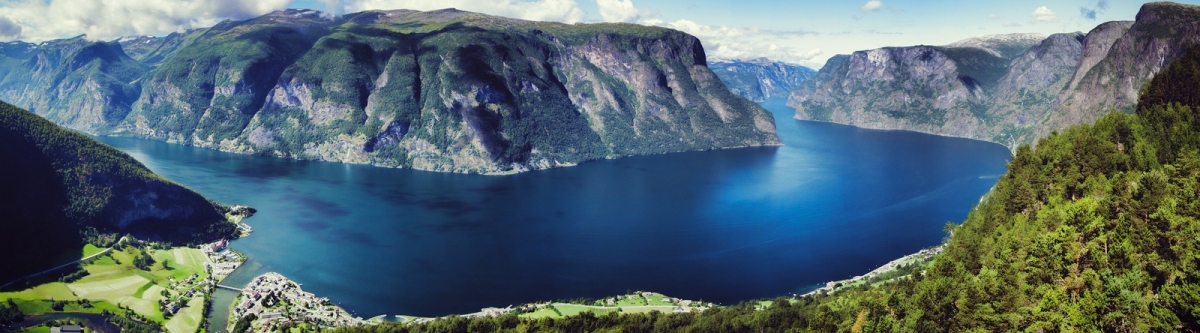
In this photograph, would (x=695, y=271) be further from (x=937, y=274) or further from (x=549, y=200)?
(x=549, y=200)

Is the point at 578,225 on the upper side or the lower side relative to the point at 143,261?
lower

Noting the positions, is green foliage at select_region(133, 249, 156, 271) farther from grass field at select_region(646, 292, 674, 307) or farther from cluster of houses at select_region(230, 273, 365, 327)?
grass field at select_region(646, 292, 674, 307)

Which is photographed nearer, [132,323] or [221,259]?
[132,323]

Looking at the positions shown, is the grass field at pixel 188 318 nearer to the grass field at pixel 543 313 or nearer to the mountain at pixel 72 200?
the mountain at pixel 72 200

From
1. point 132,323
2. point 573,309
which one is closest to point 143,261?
point 132,323

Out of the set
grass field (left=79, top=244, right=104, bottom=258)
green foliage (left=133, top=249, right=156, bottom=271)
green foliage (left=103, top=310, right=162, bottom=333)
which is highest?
grass field (left=79, top=244, right=104, bottom=258)

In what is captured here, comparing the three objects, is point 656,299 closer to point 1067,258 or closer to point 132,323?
point 1067,258

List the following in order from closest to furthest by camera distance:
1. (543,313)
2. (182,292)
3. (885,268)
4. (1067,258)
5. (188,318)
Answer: (1067,258)
(543,313)
(188,318)
(182,292)
(885,268)

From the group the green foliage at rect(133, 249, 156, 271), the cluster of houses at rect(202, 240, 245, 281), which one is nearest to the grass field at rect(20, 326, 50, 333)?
the cluster of houses at rect(202, 240, 245, 281)

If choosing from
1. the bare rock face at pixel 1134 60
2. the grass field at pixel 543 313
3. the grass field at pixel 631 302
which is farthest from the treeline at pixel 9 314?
the bare rock face at pixel 1134 60
